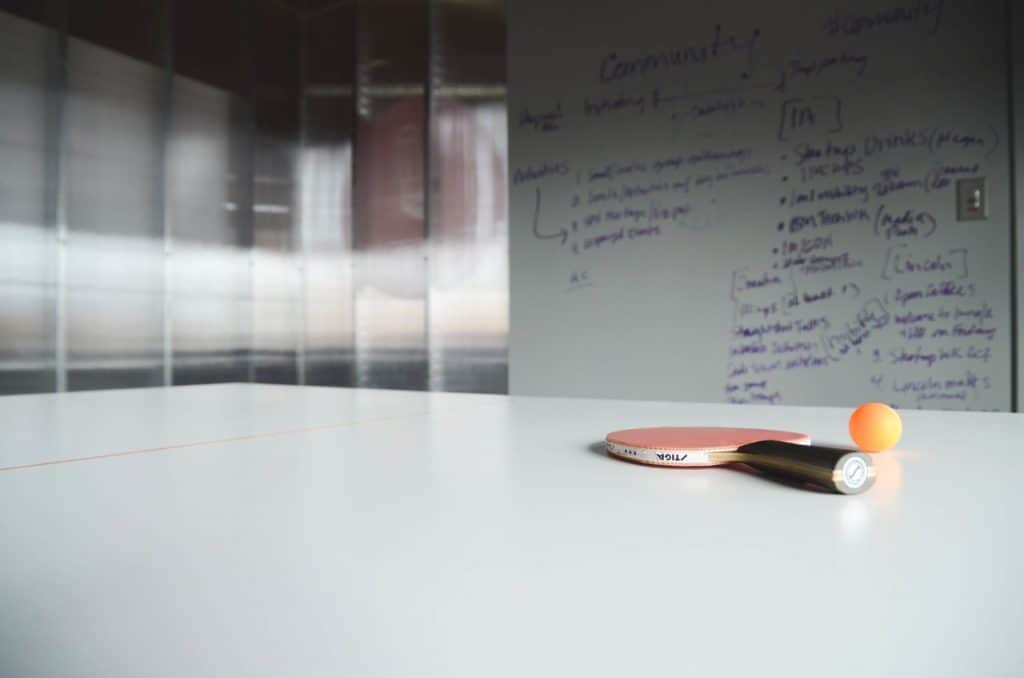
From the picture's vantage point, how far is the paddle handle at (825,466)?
457mm

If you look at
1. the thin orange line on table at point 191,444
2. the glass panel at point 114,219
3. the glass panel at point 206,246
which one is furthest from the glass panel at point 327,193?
the thin orange line on table at point 191,444

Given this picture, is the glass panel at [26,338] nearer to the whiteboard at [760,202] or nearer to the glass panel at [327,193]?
the glass panel at [327,193]

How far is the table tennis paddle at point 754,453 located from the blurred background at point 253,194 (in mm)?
2867

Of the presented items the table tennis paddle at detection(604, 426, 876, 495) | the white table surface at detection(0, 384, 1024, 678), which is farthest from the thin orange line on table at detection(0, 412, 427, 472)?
the table tennis paddle at detection(604, 426, 876, 495)

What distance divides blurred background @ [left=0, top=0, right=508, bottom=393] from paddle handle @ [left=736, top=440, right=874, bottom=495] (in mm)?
2984

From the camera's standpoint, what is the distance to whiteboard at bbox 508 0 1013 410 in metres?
2.06

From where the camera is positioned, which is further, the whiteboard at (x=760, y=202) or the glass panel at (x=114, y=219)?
the glass panel at (x=114, y=219)

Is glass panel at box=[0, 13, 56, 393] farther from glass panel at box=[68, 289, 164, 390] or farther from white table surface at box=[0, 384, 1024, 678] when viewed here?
white table surface at box=[0, 384, 1024, 678]

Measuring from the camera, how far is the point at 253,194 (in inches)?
154

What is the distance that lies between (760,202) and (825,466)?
209 cm

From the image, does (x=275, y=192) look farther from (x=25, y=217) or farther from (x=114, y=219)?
(x=25, y=217)

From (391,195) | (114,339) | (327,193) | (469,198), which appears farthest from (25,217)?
(469,198)

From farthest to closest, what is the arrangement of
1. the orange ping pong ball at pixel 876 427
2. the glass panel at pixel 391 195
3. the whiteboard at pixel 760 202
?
the glass panel at pixel 391 195 → the whiteboard at pixel 760 202 → the orange ping pong ball at pixel 876 427

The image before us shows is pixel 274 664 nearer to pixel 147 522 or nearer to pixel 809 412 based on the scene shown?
pixel 147 522
